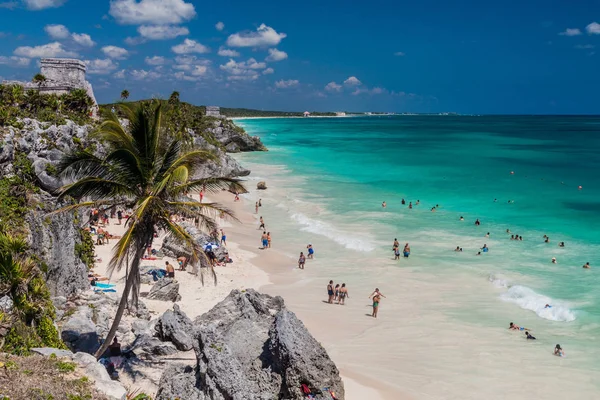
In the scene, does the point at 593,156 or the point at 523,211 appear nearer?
the point at 523,211

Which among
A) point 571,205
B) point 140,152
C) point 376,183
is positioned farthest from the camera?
point 376,183

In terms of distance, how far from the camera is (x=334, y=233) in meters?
32.2

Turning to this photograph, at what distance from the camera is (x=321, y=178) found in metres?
58.4

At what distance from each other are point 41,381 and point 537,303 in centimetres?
1999

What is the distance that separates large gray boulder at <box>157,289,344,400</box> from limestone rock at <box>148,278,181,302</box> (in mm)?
7090

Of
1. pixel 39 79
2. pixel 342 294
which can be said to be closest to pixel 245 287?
pixel 342 294

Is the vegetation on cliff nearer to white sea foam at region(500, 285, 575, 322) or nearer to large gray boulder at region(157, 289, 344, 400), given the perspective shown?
large gray boulder at region(157, 289, 344, 400)

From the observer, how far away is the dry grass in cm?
689

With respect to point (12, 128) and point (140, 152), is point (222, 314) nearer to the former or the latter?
point (140, 152)

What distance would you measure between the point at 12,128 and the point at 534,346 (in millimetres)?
19688

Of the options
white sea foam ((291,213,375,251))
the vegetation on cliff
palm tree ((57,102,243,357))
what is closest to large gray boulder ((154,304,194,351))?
palm tree ((57,102,243,357))

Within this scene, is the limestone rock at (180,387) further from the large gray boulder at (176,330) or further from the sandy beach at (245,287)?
the large gray boulder at (176,330)

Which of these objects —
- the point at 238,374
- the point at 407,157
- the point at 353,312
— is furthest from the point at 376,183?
the point at 238,374

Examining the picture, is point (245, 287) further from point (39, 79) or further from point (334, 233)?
point (39, 79)
